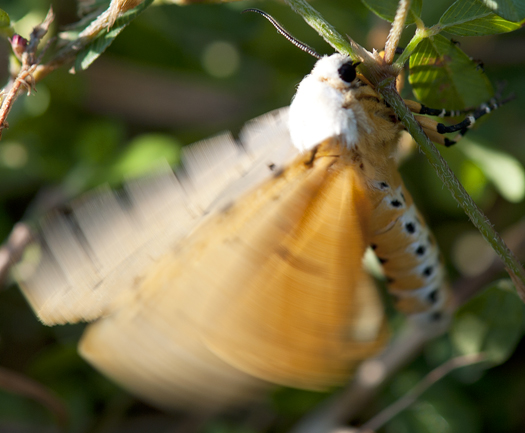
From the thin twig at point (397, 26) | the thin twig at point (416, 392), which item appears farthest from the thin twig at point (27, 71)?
the thin twig at point (416, 392)

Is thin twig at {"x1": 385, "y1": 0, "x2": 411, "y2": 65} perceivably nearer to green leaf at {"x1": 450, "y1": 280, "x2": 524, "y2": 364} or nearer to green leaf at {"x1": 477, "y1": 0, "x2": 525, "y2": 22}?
green leaf at {"x1": 477, "y1": 0, "x2": 525, "y2": 22}

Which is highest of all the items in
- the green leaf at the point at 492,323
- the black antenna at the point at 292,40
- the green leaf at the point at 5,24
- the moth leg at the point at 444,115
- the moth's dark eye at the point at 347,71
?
the green leaf at the point at 5,24

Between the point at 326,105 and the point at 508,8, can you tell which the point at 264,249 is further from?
the point at 508,8

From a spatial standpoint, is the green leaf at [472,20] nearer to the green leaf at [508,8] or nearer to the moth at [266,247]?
the green leaf at [508,8]

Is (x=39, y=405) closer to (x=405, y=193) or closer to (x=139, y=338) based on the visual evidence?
(x=139, y=338)

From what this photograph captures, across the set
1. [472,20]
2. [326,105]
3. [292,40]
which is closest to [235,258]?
[326,105]

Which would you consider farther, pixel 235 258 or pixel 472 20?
pixel 235 258

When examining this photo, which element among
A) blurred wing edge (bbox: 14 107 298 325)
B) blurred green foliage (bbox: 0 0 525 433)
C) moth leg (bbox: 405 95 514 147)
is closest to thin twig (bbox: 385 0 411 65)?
moth leg (bbox: 405 95 514 147)

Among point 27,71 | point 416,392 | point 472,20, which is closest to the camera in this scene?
point 472,20
